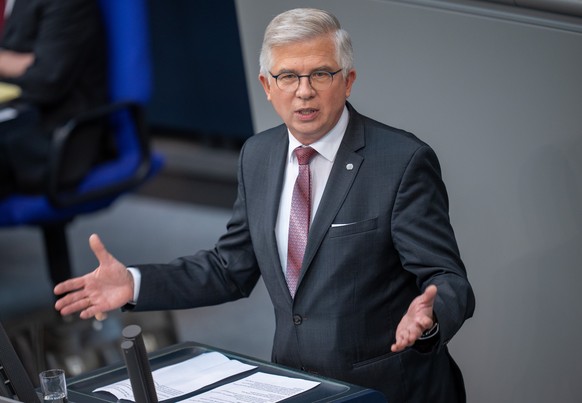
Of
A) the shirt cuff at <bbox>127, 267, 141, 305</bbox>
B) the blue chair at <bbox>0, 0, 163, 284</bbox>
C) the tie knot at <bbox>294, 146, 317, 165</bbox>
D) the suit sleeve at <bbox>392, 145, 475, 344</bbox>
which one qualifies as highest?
Answer: the tie knot at <bbox>294, 146, 317, 165</bbox>

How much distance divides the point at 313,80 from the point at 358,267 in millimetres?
340

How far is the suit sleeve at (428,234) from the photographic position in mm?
2115

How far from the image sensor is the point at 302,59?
2133 millimetres

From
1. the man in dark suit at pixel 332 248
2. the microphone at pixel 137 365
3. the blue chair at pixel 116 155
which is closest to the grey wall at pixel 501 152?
the man in dark suit at pixel 332 248

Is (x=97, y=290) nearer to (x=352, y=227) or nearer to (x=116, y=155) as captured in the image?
(x=352, y=227)

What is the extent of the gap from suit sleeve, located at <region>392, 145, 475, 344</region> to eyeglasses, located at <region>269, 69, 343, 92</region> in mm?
197

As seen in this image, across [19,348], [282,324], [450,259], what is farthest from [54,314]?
[450,259]

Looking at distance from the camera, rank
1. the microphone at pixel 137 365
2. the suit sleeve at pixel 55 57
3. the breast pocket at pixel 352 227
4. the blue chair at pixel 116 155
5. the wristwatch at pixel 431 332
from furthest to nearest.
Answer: the suit sleeve at pixel 55 57
the blue chair at pixel 116 155
the breast pocket at pixel 352 227
the wristwatch at pixel 431 332
the microphone at pixel 137 365

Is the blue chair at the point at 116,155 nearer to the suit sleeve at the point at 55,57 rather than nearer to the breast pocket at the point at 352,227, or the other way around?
the suit sleeve at the point at 55,57

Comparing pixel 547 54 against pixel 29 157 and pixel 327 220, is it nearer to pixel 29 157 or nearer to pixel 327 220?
pixel 327 220

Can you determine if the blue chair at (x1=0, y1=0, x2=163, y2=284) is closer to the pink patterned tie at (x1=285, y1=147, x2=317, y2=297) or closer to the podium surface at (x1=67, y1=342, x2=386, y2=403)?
the podium surface at (x1=67, y1=342, x2=386, y2=403)

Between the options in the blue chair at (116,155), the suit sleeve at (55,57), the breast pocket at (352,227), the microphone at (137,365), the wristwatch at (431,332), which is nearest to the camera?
the microphone at (137,365)

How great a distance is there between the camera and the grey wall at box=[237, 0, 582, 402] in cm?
219

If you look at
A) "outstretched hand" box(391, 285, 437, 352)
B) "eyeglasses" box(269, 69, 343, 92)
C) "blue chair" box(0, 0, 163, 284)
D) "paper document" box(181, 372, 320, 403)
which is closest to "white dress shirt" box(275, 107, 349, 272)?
"eyeglasses" box(269, 69, 343, 92)
